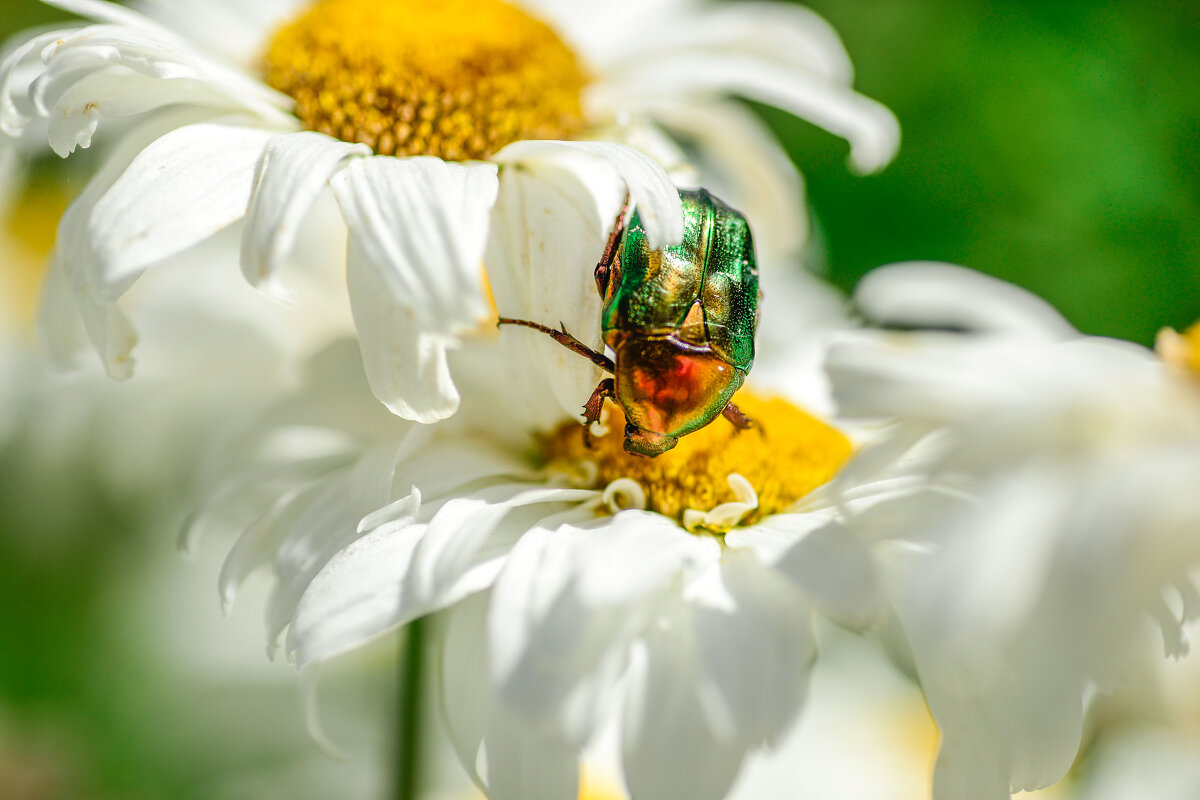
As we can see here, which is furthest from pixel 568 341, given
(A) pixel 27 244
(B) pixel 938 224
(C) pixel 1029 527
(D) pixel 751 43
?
(A) pixel 27 244

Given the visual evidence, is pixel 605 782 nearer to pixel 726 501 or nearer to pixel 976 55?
pixel 726 501

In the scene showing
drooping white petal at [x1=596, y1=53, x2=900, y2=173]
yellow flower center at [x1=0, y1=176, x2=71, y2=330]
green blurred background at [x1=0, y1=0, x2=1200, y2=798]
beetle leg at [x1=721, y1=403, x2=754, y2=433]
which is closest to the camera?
beetle leg at [x1=721, y1=403, x2=754, y2=433]

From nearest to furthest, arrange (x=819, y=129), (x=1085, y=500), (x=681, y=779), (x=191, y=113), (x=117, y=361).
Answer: (x=1085, y=500)
(x=681, y=779)
(x=117, y=361)
(x=191, y=113)
(x=819, y=129)

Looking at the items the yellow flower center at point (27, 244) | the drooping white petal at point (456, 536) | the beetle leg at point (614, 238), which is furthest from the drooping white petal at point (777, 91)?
the yellow flower center at point (27, 244)

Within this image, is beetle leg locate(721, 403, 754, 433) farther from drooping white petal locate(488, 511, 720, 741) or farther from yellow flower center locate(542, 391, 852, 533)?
drooping white petal locate(488, 511, 720, 741)

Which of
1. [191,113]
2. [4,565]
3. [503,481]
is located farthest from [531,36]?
[4,565]

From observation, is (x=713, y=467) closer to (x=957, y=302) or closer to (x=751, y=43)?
(x=957, y=302)

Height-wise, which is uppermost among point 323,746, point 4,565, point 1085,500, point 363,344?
point 1085,500

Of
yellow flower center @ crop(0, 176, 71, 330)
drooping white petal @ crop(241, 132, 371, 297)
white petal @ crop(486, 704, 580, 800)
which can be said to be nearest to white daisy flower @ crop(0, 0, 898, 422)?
drooping white petal @ crop(241, 132, 371, 297)
